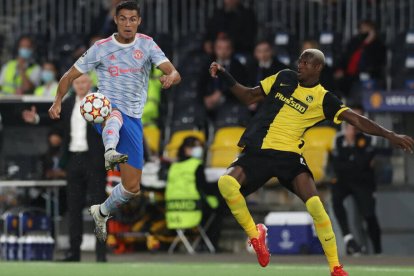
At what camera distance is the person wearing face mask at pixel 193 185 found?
800 inches

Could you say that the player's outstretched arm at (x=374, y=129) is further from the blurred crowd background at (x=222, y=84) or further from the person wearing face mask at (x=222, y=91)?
the person wearing face mask at (x=222, y=91)

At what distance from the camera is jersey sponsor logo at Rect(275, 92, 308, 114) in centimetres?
1357

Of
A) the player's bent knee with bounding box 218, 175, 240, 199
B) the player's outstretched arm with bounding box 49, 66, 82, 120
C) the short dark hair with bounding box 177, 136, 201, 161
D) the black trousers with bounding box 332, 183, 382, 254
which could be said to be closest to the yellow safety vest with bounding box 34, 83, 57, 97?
the short dark hair with bounding box 177, 136, 201, 161

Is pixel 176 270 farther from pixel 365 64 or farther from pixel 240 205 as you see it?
pixel 365 64

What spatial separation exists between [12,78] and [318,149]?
18.5 ft

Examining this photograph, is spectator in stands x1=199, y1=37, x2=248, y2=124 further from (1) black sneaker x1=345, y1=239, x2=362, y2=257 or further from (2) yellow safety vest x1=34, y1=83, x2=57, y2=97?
(1) black sneaker x1=345, y1=239, x2=362, y2=257

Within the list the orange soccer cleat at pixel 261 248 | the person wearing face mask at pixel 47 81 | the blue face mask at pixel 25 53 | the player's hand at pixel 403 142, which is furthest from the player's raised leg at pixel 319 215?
the blue face mask at pixel 25 53

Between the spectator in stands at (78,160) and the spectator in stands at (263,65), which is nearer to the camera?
the spectator in stands at (78,160)

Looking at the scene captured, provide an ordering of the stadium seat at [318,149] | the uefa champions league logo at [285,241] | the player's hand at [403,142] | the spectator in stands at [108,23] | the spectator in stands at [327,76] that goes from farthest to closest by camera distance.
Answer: the spectator in stands at [108,23], the spectator in stands at [327,76], the stadium seat at [318,149], the uefa champions league logo at [285,241], the player's hand at [403,142]

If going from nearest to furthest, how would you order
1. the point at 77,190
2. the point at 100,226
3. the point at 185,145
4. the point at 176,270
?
1. the point at 100,226
2. the point at 176,270
3. the point at 77,190
4. the point at 185,145

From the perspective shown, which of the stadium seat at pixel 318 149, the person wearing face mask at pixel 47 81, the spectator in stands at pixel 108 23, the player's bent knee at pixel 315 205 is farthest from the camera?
the spectator in stands at pixel 108 23

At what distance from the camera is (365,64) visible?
71.1ft

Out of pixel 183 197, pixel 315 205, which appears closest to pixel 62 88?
pixel 315 205

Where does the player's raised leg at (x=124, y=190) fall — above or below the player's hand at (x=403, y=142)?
below
